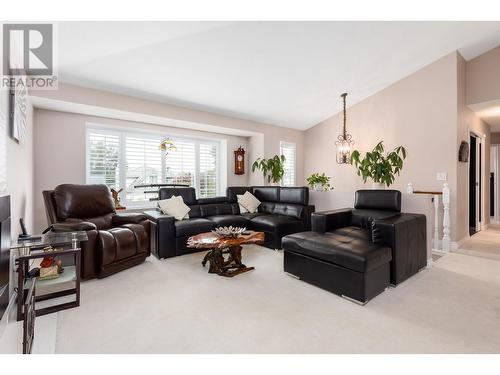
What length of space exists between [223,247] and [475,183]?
5530mm

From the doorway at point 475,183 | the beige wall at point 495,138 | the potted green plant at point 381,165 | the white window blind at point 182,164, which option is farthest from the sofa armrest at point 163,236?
the beige wall at point 495,138

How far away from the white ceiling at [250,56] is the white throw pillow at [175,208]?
5.55 ft

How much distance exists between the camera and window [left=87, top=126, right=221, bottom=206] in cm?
446

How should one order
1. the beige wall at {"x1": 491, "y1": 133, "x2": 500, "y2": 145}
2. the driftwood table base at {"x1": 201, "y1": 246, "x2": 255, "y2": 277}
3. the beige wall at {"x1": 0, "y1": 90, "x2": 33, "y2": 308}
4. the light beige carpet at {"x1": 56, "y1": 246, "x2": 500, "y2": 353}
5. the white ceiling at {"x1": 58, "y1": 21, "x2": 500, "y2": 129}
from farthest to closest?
the beige wall at {"x1": 491, "y1": 133, "x2": 500, "y2": 145}, the driftwood table base at {"x1": 201, "y1": 246, "x2": 255, "y2": 277}, the white ceiling at {"x1": 58, "y1": 21, "x2": 500, "y2": 129}, the beige wall at {"x1": 0, "y1": 90, "x2": 33, "y2": 308}, the light beige carpet at {"x1": 56, "y1": 246, "x2": 500, "y2": 353}

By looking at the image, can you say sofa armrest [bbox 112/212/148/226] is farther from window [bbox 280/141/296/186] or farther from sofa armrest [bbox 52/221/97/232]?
window [bbox 280/141/296/186]

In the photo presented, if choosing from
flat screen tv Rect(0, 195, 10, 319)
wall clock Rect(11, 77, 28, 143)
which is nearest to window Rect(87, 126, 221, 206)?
wall clock Rect(11, 77, 28, 143)

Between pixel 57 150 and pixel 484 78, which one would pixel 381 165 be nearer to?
pixel 484 78

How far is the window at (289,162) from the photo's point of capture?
6656 mm

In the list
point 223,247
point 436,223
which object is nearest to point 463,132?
point 436,223

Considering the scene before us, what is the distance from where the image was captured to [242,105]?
4941 mm

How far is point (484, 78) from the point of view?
438cm

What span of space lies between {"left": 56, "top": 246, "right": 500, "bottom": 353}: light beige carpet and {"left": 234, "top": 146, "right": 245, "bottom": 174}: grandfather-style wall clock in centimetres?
344

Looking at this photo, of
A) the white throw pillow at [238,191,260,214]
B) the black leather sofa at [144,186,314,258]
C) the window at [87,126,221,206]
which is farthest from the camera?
the white throw pillow at [238,191,260,214]
